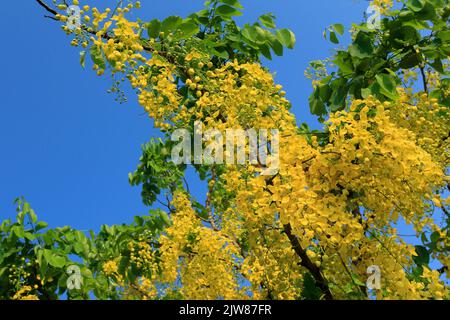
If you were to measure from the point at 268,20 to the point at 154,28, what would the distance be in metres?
0.98

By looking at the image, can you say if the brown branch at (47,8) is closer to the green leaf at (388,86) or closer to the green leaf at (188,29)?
the green leaf at (188,29)

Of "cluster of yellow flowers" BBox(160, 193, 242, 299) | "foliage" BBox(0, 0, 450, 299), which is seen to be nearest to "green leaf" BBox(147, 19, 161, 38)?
"foliage" BBox(0, 0, 450, 299)

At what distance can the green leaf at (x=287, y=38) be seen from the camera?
319 cm

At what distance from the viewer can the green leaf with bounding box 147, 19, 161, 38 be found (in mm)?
2537

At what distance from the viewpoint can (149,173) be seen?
17.5ft

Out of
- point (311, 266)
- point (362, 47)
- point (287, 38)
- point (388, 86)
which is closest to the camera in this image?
point (311, 266)

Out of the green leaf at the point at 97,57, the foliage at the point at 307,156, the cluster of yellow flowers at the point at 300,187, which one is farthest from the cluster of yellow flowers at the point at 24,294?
the green leaf at the point at 97,57

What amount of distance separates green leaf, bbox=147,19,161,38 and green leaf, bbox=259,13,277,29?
2.97 feet

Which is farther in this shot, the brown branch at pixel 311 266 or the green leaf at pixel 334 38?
the green leaf at pixel 334 38

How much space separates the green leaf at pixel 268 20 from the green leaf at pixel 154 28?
2.97ft

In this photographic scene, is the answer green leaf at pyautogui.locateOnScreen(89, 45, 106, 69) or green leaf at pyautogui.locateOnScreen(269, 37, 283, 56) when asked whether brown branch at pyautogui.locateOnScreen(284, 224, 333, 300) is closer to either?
green leaf at pyautogui.locateOnScreen(89, 45, 106, 69)

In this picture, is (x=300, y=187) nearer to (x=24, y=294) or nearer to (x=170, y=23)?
(x=170, y=23)

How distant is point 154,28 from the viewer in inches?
101

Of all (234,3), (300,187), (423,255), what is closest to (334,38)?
(234,3)
